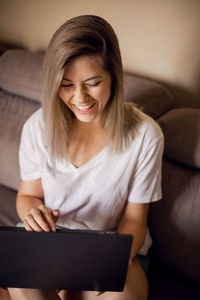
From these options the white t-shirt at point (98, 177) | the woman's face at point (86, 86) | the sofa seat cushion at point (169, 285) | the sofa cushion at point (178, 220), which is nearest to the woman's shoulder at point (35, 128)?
the white t-shirt at point (98, 177)

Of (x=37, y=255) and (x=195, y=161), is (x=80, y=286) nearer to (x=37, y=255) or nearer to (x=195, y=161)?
(x=37, y=255)

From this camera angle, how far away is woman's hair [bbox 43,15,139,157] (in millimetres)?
750

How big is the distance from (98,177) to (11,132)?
579 mm

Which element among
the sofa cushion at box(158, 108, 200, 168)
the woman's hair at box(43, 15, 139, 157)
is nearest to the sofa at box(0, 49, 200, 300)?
the sofa cushion at box(158, 108, 200, 168)

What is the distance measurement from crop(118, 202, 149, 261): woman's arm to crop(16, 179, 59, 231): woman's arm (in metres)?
0.25

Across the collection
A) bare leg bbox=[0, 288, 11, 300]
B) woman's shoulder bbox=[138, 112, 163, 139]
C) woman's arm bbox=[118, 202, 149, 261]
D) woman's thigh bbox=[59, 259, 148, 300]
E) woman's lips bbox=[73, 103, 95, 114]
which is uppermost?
woman's lips bbox=[73, 103, 95, 114]

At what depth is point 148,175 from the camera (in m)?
0.97

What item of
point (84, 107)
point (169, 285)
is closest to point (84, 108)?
point (84, 107)

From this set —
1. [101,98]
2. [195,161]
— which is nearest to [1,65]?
[101,98]

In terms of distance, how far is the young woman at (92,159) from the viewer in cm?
82

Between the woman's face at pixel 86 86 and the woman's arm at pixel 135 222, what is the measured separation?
361mm

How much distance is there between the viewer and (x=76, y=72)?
79 centimetres

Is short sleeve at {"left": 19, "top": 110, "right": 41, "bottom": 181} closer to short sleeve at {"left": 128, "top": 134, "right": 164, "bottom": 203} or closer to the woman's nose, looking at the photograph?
the woman's nose

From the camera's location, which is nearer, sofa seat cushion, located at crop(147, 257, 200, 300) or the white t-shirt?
the white t-shirt
